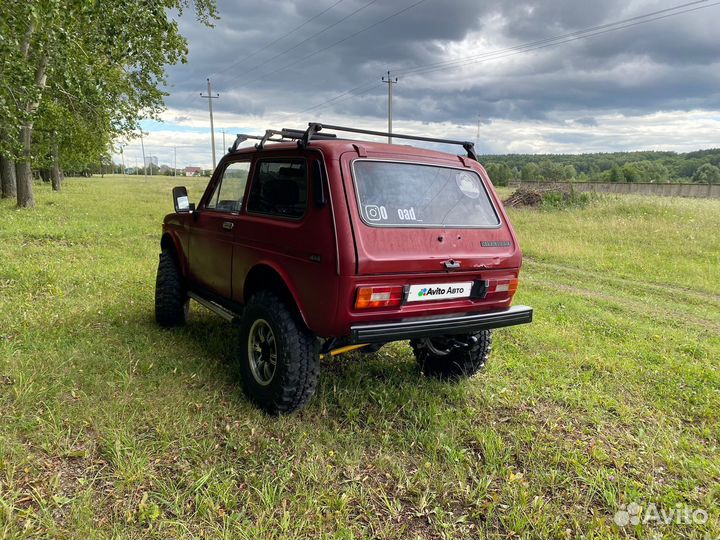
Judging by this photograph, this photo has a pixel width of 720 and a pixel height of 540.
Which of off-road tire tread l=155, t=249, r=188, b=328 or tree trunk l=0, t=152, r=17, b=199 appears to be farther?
tree trunk l=0, t=152, r=17, b=199

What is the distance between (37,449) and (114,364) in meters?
1.20

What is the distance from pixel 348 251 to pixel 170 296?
2.89m

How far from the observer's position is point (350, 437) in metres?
3.22

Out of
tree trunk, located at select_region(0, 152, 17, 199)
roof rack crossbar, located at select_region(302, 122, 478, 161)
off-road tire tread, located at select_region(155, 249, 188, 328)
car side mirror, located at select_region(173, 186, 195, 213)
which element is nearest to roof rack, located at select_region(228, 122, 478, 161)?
roof rack crossbar, located at select_region(302, 122, 478, 161)

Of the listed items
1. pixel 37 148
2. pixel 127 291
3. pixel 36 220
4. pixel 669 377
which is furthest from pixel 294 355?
pixel 37 148

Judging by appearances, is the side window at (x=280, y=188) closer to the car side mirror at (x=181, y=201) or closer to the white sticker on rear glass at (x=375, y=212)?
the white sticker on rear glass at (x=375, y=212)

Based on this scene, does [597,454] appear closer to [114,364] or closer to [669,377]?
[669,377]

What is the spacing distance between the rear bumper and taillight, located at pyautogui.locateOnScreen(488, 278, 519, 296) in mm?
145

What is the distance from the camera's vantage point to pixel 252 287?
380cm

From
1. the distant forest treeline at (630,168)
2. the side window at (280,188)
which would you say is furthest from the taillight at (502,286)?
the distant forest treeline at (630,168)

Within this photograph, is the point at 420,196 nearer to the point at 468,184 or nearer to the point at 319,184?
the point at 468,184

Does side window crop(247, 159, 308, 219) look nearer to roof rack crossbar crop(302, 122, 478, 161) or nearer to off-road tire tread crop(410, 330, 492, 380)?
roof rack crossbar crop(302, 122, 478, 161)

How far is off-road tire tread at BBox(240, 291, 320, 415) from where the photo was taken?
314cm

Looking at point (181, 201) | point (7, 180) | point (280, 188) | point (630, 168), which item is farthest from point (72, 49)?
point (630, 168)
